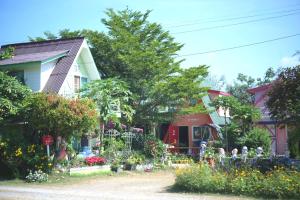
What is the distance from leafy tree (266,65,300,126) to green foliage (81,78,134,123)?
1133cm

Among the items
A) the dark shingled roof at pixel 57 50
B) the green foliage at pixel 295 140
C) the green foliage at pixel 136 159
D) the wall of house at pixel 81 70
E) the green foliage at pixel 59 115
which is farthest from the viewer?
the wall of house at pixel 81 70

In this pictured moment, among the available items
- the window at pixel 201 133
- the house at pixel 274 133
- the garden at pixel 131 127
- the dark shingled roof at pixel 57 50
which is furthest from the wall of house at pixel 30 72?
the window at pixel 201 133

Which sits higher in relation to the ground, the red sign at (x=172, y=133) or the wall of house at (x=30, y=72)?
the wall of house at (x=30, y=72)

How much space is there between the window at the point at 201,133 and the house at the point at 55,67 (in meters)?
11.8

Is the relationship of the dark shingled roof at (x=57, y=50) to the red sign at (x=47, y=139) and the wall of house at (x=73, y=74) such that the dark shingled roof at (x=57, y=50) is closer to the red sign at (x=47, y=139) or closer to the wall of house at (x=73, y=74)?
the wall of house at (x=73, y=74)

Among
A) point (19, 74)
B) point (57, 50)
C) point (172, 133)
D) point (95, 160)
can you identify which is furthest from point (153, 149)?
point (172, 133)

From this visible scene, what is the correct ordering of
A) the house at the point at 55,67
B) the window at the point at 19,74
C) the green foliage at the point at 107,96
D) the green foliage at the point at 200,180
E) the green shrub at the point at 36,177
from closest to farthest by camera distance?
the green foliage at the point at 200,180
the green shrub at the point at 36,177
the green foliage at the point at 107,96
the house at the point at 55,67
the window at the point at 19,74

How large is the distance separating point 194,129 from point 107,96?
1463 centimetres

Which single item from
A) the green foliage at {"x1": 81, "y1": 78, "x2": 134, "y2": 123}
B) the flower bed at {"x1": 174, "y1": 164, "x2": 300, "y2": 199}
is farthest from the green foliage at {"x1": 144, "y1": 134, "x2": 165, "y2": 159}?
the flower bed at {"x1": 174, "y1": 164, "x2": 300, "y2": 199}

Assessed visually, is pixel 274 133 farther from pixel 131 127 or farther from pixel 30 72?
pixel 30 72

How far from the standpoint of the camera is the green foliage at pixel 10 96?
2181cm

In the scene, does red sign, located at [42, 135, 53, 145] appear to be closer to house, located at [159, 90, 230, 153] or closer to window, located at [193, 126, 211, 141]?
house, located at [159, 90, 230, 153]

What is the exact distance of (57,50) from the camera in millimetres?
29156

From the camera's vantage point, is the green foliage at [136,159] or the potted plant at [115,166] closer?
the potted plant at [115,166]
